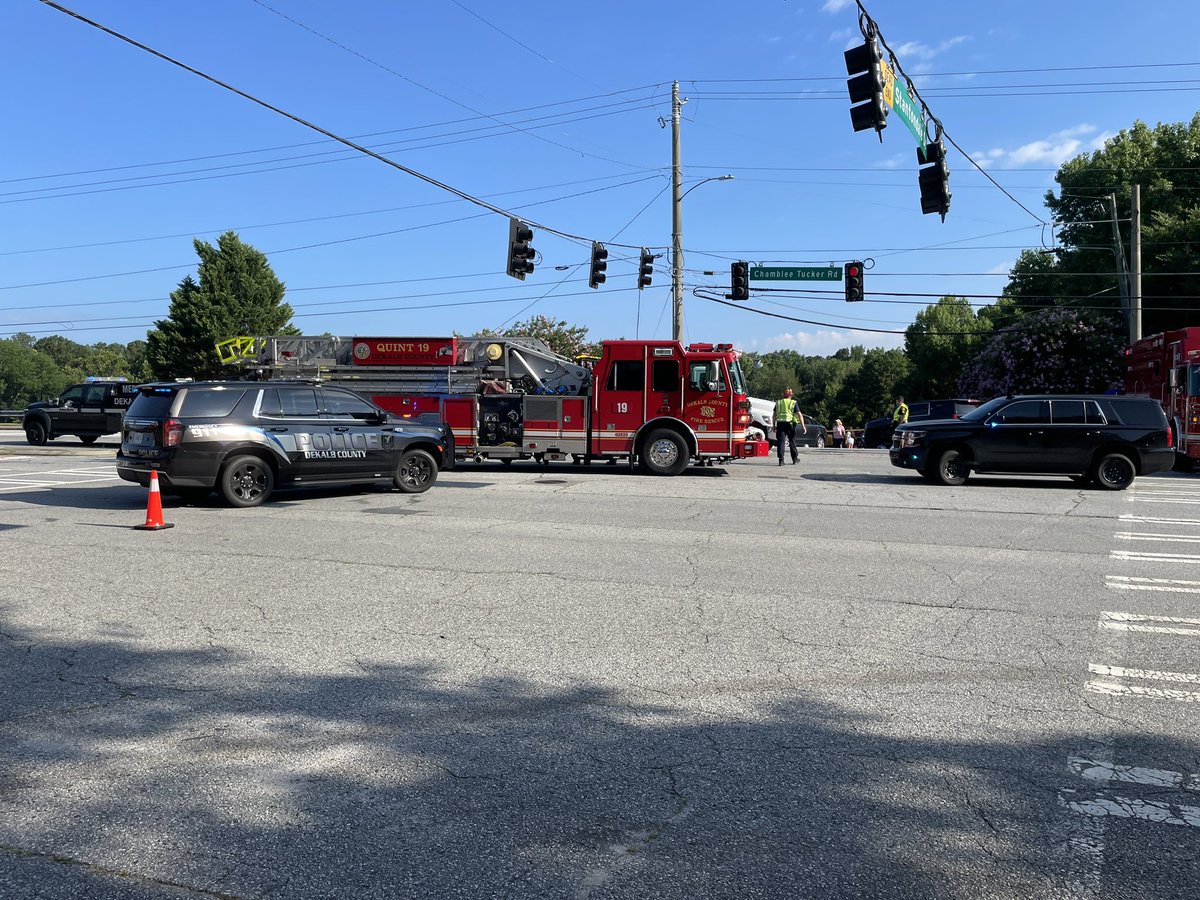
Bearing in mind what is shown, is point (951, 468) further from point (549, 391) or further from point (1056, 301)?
point (1056, 301)

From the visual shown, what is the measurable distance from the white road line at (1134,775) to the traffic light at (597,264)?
2459 cm

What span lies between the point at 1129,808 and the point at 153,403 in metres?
12.3

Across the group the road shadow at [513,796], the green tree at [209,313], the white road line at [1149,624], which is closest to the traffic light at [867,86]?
the white road line at [1149,624]

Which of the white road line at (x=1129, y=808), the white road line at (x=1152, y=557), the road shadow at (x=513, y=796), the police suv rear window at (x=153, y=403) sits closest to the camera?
the road shadow at (x=513, y=796)

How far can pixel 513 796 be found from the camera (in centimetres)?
383

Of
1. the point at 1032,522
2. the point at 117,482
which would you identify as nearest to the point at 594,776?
the point at 1032,522

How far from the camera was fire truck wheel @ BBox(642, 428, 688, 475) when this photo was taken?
781 inches

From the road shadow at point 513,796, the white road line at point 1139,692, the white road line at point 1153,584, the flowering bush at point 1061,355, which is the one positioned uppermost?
the flowering bush at point 1061,355

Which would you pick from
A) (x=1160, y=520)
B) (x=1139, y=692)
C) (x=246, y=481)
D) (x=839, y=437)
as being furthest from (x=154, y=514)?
(x=839, y=437)

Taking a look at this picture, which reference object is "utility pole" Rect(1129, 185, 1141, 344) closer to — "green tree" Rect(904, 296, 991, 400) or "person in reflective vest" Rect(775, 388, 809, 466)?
"person in reflective vest" Rect(775, 388, 809, 466)

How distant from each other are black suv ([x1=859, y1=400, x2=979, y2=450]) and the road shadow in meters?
23.8

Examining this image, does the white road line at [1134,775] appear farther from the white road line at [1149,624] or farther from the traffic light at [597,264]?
the traffic light at [597,264]

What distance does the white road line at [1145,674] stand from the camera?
5.49 metres

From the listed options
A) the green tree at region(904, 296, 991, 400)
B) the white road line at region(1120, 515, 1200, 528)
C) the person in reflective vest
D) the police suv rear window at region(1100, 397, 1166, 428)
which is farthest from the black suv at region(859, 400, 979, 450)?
the green tree at region(904, 296, 991, 400)
